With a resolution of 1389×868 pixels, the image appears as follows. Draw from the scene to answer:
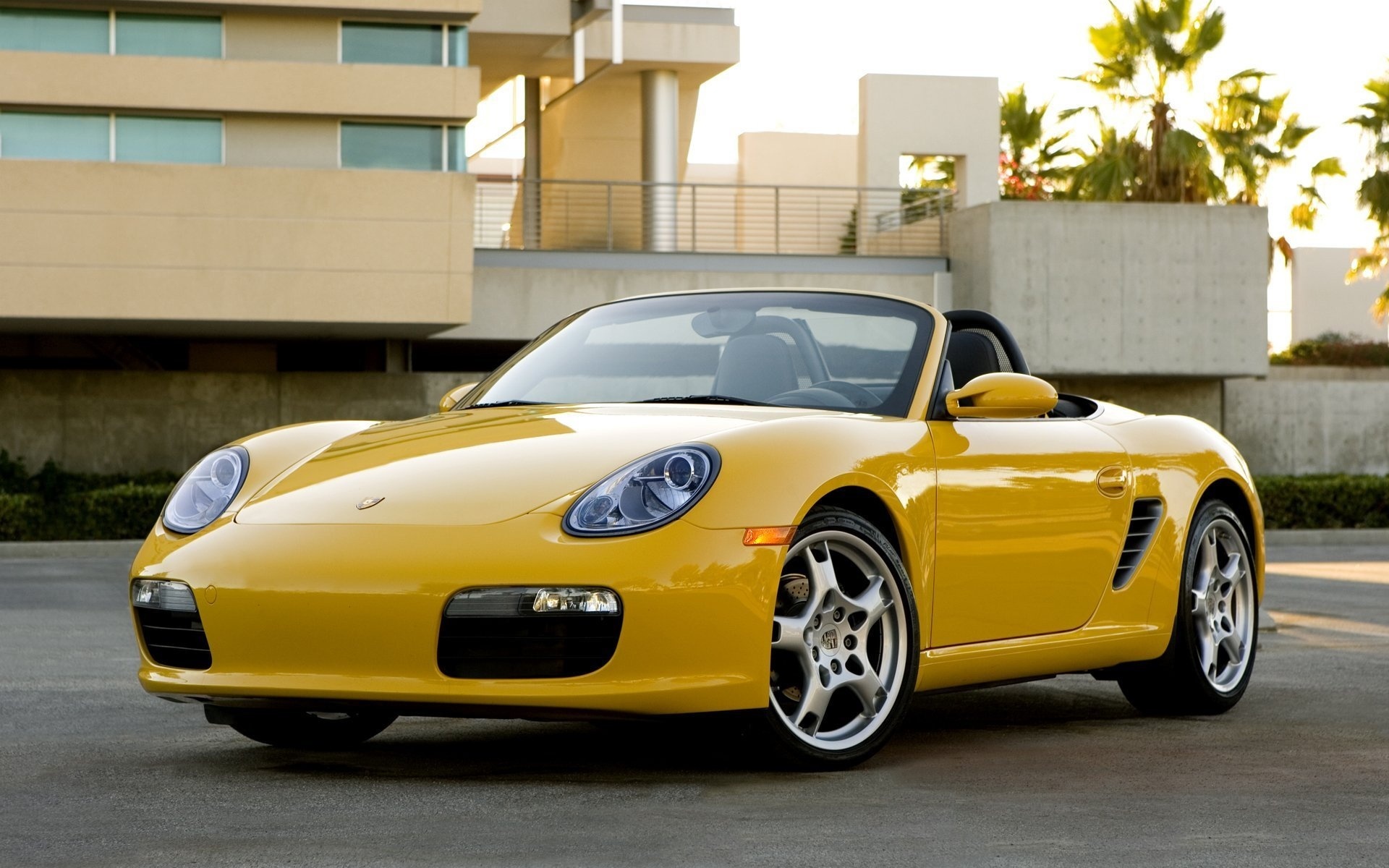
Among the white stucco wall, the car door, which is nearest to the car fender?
the car door

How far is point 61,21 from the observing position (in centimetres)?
2522

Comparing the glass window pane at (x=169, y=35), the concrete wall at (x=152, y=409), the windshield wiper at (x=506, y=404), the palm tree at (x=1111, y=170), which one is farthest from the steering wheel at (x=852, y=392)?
the palm tree at (x=1111, y=170)

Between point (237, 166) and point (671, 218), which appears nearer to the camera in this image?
point (237, 166)

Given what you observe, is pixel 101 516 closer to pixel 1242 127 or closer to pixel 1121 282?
pixel 1121 282

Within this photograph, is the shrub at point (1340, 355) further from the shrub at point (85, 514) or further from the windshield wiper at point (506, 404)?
the windshield wiper at point (506, 404)

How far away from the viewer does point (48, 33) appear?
82.6ft

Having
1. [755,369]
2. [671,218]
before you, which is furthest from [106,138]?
[755,369]

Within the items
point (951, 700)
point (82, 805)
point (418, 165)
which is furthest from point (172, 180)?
point (82, 805)

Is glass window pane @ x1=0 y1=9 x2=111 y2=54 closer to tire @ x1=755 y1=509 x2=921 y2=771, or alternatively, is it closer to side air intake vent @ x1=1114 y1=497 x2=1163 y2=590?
side air intake vent @ x1=1114 y1=497 x2=1163 y2=590

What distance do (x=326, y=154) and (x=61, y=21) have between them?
3.76 metres

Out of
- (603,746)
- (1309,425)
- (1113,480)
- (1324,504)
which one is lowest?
(1324,504)

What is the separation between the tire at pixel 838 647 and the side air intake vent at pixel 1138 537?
1.30 metres

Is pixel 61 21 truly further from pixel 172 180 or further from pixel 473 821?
pixel 473 821

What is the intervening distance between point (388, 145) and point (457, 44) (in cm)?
168
